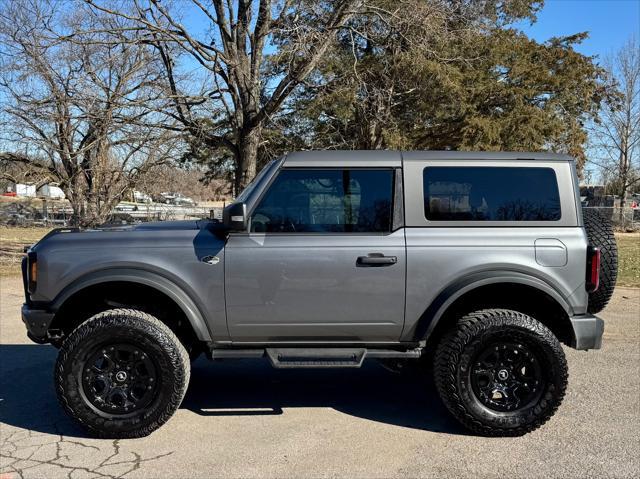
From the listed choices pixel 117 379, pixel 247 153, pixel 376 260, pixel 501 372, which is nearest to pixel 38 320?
pixel 117 379

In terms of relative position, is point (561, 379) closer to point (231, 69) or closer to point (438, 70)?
point (231, 69)

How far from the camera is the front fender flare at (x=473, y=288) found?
4027 millimetres

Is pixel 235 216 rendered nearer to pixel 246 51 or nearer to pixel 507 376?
pixel 507 376

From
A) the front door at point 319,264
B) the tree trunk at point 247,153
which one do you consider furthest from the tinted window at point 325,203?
the tree trunk at point 247,153

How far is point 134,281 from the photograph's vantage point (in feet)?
13.1

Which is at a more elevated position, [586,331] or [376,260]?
[376,260]

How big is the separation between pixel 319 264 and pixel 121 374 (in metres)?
1.66

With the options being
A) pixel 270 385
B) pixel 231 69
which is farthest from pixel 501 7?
pixel 270 385

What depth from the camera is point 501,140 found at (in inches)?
709

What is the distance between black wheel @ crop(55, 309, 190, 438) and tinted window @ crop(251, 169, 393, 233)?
3.70 ft

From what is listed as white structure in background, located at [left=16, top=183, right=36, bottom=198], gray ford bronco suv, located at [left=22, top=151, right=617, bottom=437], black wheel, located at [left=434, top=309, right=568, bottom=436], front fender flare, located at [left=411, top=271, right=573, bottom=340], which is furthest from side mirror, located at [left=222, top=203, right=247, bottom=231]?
white structure in background, located at [left=16, top=183, right=36, bottom=198]

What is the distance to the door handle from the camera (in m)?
4.02

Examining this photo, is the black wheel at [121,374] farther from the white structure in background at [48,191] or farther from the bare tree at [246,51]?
the white structure in background at [48,191]

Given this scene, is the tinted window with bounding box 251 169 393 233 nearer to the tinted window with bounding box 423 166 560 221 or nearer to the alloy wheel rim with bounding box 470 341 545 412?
the tinted window with bounding box 423 166 560 221
